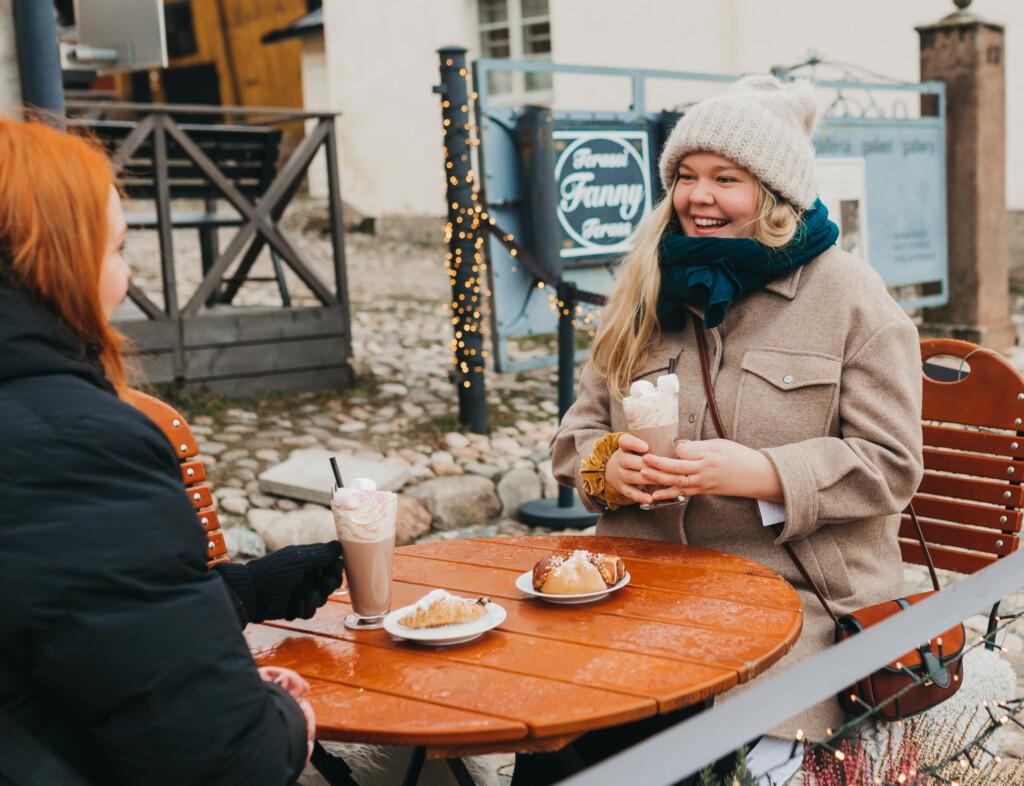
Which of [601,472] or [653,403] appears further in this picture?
[601,472]

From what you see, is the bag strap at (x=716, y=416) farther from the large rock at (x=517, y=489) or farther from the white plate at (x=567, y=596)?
the large rock at (x=517, y=489)

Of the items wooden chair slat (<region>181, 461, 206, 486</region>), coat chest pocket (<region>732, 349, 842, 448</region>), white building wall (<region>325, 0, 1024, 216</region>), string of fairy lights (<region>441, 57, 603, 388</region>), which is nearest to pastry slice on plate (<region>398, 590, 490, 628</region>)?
coat chest pocket (<region>732, 349, 842, 448</region>)

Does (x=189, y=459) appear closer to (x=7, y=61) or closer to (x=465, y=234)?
(x=7, y=61)

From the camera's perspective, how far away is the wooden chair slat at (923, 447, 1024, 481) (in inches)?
109

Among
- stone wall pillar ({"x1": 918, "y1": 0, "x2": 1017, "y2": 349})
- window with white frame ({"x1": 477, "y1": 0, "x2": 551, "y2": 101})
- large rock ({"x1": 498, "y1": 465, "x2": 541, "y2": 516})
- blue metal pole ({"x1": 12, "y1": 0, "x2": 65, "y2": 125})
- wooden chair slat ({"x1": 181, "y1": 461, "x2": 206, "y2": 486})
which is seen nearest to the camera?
wooden chair slat ({"x1": 181, "y1": 461, "x2": 206, "y2": 486})

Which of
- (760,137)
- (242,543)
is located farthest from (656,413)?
(242,543)

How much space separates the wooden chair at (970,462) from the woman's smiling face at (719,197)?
0.64 meters

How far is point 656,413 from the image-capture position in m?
2.28

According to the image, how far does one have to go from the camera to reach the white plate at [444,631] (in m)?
1.90

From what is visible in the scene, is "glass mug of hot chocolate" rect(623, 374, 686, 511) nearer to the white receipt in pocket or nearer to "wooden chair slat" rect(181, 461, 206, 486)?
the white receipt in pocket

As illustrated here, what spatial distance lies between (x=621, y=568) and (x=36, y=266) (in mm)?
1181

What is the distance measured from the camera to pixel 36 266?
137cm

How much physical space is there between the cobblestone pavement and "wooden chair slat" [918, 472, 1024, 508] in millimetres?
795

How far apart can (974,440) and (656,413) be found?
39.4 inches
